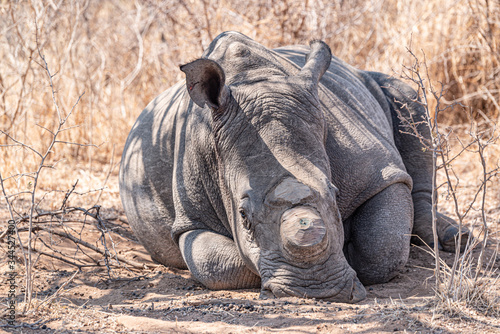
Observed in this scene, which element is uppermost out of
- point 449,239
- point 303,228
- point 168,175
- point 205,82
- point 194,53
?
point 194,53

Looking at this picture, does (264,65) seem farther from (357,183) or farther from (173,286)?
(173,286)

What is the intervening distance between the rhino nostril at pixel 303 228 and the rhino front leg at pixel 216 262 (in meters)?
0.85

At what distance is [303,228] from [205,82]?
1.13m

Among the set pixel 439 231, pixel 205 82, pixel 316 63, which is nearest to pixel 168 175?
pixel 205 82

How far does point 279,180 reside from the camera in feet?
11.7

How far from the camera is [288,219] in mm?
3406

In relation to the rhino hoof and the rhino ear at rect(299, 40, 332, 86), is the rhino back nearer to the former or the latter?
the rhino ear at rect(299, 40, 332, 86)

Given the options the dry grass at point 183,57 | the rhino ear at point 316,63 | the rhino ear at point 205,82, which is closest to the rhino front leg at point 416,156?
the rhino ear at point 316,63

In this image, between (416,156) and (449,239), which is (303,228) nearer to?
(449,239)

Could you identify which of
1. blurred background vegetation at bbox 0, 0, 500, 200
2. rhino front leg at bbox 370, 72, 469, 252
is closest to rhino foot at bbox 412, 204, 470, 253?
rhino front leg at bbox 370, 72, 469, 252

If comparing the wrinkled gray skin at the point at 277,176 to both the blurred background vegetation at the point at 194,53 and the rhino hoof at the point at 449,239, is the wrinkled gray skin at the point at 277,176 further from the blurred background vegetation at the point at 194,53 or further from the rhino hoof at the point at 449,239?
the blurred background vegetation at the point at 194,53

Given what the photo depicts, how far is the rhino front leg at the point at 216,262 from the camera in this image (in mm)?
4168

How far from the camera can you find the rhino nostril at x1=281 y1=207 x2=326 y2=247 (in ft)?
10.9

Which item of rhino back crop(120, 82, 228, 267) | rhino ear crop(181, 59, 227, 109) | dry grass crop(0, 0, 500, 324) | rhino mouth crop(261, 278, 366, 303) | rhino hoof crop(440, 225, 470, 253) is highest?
dry grass crop(0, 0, 500, 324)
